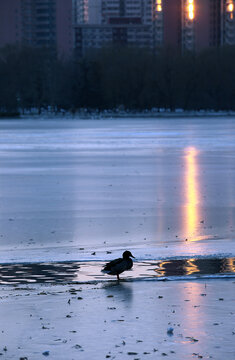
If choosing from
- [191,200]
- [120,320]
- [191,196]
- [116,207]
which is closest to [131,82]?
[191,196]

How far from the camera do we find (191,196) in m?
21.9

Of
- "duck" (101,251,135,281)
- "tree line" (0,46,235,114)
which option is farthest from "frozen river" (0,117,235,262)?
"tree line" (0,46,235,114)

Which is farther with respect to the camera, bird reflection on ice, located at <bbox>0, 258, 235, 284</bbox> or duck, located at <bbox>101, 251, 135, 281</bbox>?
bird reflection on ice, located at <bbox>0, 258, 235, 284</bbox>

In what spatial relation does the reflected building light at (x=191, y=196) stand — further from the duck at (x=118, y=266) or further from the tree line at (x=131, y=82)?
the tree line at (x=131, y=82)

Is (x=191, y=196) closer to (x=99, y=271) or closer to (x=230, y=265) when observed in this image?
(x=230, y=265)

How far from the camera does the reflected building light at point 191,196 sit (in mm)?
16578

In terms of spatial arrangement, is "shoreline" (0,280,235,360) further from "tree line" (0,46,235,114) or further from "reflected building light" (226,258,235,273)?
"tree line" (0,46,235,114)

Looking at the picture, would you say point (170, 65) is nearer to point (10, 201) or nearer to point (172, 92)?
point (172, 92)

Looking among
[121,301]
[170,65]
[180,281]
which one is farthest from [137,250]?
[170,65]

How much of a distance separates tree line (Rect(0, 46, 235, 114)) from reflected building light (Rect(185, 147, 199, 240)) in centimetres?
12759

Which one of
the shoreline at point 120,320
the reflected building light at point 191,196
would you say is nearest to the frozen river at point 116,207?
the reflected building light at point 191,196

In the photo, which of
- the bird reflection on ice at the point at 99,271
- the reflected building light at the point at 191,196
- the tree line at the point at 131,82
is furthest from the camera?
the tree line at the point at 131,82

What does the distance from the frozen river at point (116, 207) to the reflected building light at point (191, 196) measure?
19 mm

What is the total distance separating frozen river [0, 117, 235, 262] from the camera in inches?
543
